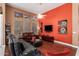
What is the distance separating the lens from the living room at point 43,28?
5.78ft

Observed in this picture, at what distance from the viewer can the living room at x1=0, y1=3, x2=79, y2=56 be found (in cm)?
176

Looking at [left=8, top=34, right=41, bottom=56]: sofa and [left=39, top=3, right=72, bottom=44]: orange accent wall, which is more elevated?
[left=39, top=3, right=72, bottom=44]: orange accent wall

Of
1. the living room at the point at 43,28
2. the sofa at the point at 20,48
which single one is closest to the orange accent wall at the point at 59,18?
the living room at the point at 43,28

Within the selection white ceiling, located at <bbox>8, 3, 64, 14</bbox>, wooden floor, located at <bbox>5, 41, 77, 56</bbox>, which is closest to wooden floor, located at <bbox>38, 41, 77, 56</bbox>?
wooden floor, located at <bbox>5, 41, 77, 56</bbox>

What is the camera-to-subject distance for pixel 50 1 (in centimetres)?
179

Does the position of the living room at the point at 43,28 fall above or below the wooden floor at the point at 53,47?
above

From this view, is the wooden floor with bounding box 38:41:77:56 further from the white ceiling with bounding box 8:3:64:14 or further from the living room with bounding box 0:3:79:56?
the white ceiling with bounding box 8:3:64:14

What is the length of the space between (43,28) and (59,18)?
28 cm

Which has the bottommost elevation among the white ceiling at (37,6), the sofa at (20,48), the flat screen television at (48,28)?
the sofa at (20,48)

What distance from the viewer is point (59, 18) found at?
1.82 m

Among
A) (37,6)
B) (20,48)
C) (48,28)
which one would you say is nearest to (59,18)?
(48,28)

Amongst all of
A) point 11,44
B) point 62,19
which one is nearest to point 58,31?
point 62,19

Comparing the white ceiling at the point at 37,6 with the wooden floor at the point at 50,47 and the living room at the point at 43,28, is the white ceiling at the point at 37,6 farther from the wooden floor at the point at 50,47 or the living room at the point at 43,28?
the wooden floor at the point at 50,47

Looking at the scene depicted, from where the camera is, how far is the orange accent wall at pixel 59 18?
1.76 metres
